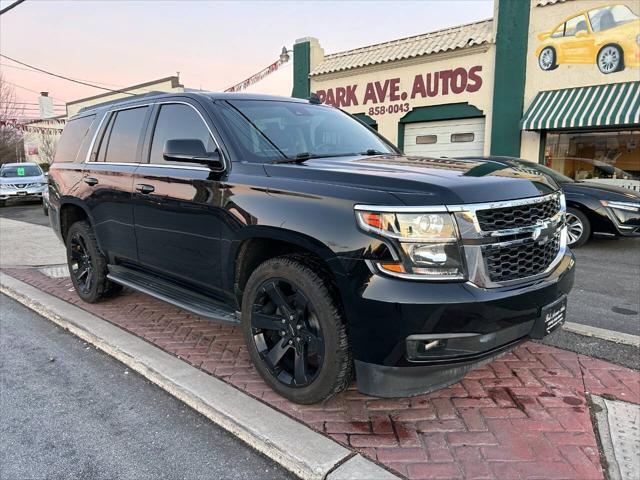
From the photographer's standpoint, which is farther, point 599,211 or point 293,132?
point 599,211

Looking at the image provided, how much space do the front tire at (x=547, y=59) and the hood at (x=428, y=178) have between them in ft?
36.2

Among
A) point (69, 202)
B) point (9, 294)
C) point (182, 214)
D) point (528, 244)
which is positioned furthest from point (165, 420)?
point (9, 294)

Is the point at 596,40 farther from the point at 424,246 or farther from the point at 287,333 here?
the point at 287,333

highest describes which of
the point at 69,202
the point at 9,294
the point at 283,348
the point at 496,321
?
the point at 69,202

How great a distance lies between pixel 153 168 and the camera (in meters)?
3.80

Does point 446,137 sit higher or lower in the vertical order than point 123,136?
higher

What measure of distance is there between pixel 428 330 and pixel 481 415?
882 millimetres

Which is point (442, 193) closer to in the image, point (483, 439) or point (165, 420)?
point (483, 439)

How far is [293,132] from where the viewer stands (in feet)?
11.6

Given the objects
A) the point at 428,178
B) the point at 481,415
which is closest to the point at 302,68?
the point at 428,178

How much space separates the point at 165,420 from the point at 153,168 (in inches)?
74.7

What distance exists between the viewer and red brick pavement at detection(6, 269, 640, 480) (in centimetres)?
239

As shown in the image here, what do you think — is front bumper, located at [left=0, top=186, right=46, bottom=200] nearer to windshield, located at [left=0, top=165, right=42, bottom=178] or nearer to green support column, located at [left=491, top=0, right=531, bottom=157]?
windshield, located at [left=0, top=165, right=42, bottom=178]

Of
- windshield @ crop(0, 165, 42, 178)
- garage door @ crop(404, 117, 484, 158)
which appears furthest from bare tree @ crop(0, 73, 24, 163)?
garage door @ crop(404, 117, 484, 158)
